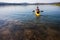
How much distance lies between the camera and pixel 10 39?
18.1 metres

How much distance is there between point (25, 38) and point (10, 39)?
6.77ft

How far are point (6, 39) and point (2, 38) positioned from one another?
2.83ft

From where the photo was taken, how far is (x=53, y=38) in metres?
18.6

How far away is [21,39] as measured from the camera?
59.7ft

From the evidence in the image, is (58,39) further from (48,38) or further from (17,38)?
(17,38)

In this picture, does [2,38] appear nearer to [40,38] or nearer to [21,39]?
[21,39]

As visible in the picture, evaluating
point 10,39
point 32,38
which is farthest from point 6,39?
point 32,38

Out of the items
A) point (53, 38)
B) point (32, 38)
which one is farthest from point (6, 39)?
point (53, 38)

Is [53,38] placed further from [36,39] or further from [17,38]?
[17,38]

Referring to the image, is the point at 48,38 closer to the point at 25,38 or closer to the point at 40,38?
the point at 40,38

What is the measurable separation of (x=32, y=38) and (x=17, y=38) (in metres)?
2.06

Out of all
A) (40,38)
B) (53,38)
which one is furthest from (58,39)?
(40,38)

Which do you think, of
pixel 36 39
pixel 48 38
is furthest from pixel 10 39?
pixel 48 38

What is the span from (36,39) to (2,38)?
470 cm
